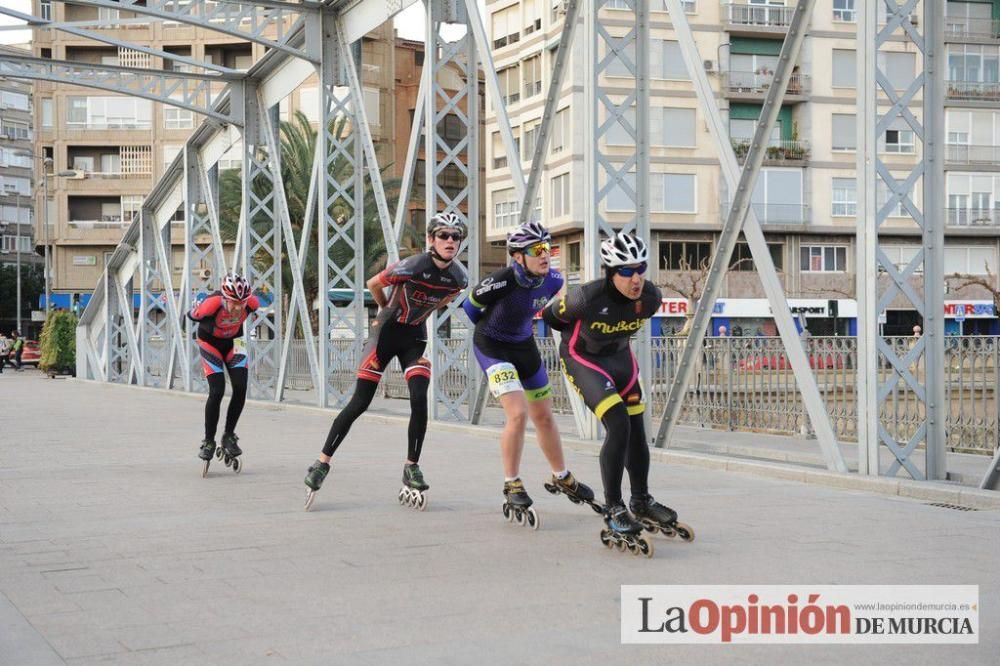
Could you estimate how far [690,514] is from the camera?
27.4 feet

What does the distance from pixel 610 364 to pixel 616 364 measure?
0.04m

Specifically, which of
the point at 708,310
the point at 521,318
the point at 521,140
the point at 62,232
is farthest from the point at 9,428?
the point at 62,232

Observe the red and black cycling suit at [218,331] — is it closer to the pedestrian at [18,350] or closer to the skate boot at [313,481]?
the skate boot at [313,481]

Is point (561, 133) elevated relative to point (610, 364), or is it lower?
elevated

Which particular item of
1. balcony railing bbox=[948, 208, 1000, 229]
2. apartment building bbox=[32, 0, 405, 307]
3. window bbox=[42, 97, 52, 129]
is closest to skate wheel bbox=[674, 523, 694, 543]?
balcony railing bbox=[948, 208, 1000, 229]

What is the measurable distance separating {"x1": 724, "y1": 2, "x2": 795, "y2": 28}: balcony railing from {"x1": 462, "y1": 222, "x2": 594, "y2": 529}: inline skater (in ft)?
174

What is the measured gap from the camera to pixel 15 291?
3691 inches

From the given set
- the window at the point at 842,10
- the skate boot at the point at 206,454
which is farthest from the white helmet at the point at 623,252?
the window at the point at 842,10

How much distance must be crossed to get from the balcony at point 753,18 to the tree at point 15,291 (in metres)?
57.0

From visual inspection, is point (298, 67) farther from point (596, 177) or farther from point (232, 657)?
point (232, 657)

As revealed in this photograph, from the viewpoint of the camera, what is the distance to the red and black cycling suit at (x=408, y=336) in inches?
348

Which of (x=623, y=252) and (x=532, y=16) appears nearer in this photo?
(x=623, y=252)

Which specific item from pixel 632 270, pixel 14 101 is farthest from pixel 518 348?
pixel 14 101

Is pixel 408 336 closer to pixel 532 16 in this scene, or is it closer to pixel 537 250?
pixel 537 250
